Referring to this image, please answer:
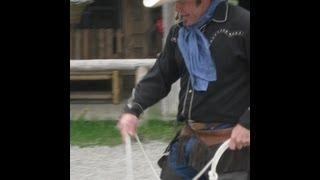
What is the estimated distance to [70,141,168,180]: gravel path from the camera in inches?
279

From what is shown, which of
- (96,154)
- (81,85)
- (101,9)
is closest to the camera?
(96,154)

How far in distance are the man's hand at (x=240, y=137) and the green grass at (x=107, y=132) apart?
452 centimetres

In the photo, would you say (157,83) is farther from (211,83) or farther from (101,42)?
(101,42)

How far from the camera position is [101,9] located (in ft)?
40.4

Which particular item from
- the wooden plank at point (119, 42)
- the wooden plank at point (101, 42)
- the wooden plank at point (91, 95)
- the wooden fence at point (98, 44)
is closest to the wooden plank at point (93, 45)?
the wooden fence at point (98, 44)

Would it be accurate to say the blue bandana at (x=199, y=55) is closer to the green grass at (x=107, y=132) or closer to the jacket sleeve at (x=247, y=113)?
the jacket sleeve at (x=247, y=113)

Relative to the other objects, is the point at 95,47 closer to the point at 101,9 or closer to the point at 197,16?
the point at 101,9

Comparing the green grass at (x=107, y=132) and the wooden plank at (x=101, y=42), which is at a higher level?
the wooden plank at (x=101, y=42)

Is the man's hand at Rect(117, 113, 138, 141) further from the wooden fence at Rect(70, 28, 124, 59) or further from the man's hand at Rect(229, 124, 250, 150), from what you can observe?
the wooden fence at Rect(70, 28, 124, 59)

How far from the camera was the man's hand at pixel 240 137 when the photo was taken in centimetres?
374

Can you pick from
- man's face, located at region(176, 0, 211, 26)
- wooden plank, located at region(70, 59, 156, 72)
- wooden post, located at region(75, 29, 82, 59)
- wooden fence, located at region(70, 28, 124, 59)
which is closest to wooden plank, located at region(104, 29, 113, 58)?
wooden fence, located at region(70, 28, 124, 59)
